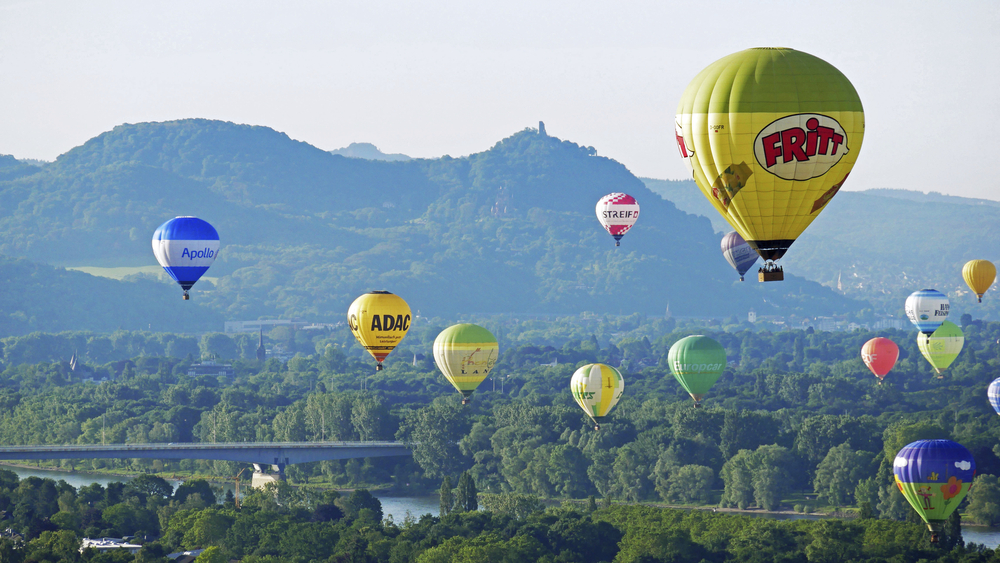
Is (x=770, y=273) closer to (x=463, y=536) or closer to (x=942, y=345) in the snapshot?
(x=463, y=536)

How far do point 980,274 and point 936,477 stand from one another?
1421 inches

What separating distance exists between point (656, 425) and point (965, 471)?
45.3 m

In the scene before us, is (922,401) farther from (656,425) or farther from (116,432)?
(116,432)

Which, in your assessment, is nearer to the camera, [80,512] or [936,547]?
[936,547]

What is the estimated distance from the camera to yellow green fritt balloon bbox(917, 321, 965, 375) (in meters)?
89.9

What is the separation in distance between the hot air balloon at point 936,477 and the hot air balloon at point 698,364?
701 inches

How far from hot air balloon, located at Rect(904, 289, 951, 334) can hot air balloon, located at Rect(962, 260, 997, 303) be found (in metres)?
4.20

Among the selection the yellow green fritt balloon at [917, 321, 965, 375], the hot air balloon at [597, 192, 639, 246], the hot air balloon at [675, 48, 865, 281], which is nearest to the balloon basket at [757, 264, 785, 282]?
the hot air balloon at [675, 48, 865, 281]

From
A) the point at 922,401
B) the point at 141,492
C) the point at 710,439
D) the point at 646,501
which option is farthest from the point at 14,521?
the point at 922,401

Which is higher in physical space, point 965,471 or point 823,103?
point 823,103

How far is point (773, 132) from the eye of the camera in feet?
114

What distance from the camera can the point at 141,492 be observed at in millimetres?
75875

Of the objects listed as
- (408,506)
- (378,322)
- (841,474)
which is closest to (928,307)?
(841,474)

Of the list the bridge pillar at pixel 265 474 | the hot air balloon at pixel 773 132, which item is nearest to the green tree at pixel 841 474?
the bridge pillar at pixel 265 474
